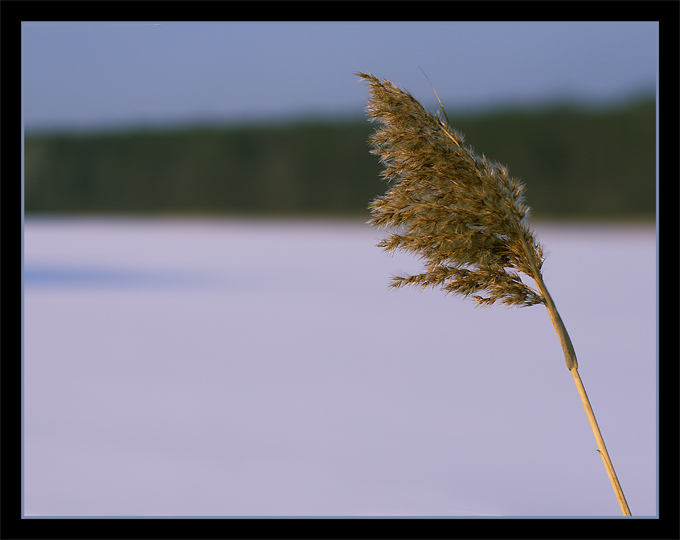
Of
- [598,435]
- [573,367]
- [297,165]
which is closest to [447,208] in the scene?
[573,367]

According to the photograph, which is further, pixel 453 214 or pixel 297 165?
pixel 297 165

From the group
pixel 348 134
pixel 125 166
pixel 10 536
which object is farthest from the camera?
pixel 125 166

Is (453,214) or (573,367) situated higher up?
(453,214)

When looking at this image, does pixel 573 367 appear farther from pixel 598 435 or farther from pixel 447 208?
pixel 447 208

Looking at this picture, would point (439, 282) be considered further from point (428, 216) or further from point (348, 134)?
point (348, 134)

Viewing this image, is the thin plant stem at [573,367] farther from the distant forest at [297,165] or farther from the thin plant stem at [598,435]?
the distant forest at [297,165]

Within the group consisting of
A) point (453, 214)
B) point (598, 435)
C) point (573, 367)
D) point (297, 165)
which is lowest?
point (598, 435)
